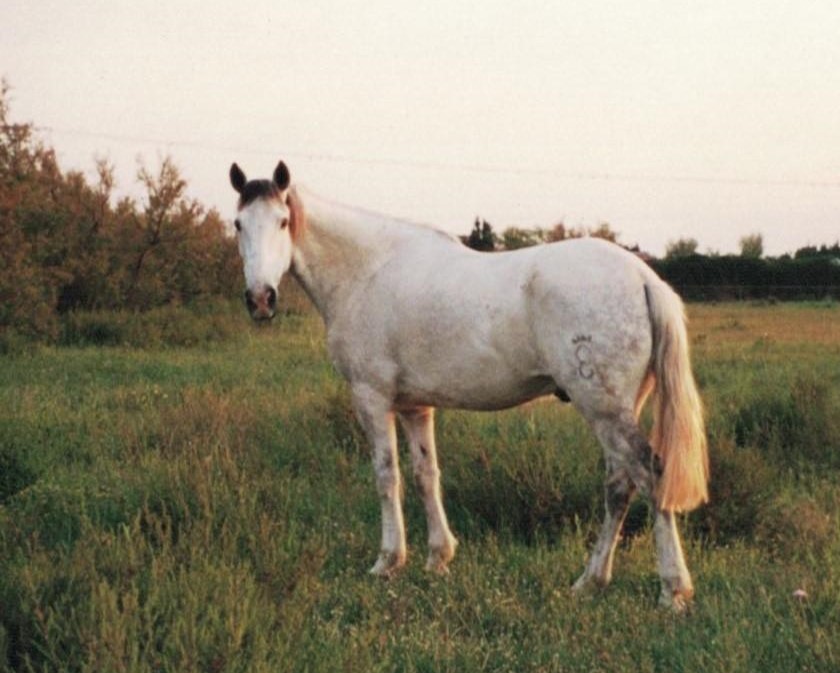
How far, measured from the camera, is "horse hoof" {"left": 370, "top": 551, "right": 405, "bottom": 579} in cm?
606

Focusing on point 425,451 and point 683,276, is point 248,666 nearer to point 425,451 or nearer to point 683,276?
point 425,451

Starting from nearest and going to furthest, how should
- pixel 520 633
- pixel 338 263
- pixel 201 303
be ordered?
pixel 520 633, pixel 338 263, pixel 201 303

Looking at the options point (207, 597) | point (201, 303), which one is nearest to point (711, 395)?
point (207, 597)

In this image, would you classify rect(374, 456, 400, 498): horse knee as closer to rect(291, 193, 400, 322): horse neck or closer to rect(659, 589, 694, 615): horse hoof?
rect(291, 193, 400, 322): horse neck

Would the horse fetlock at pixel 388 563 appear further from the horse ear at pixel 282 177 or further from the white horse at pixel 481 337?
the horse ear at pixel 282 177

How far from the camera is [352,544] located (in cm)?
653

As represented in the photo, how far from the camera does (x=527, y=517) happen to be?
6.73 metres

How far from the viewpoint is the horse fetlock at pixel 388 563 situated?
19.9ft

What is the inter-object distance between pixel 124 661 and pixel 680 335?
3.16m

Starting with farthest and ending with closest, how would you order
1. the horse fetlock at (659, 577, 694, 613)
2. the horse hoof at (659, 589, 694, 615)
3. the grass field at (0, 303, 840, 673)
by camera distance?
1. the horse fetlock at (659, 577, 694, 613)
2. the horse hoof at (659, 589, 694, 615)
3. the grass field at (0, 303, 840, 673)

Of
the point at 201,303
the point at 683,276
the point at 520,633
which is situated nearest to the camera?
the point at 520,633

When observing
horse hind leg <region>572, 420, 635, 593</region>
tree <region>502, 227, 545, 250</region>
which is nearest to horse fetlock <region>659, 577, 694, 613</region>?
horse hind leg <region>572, 420, 635, 593</region>

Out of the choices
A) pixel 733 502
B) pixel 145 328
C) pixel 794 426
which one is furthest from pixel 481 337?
pixel 145 328

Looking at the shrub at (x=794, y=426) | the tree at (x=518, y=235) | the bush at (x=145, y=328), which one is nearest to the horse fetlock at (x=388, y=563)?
the shrub at (x=794, y=426)
